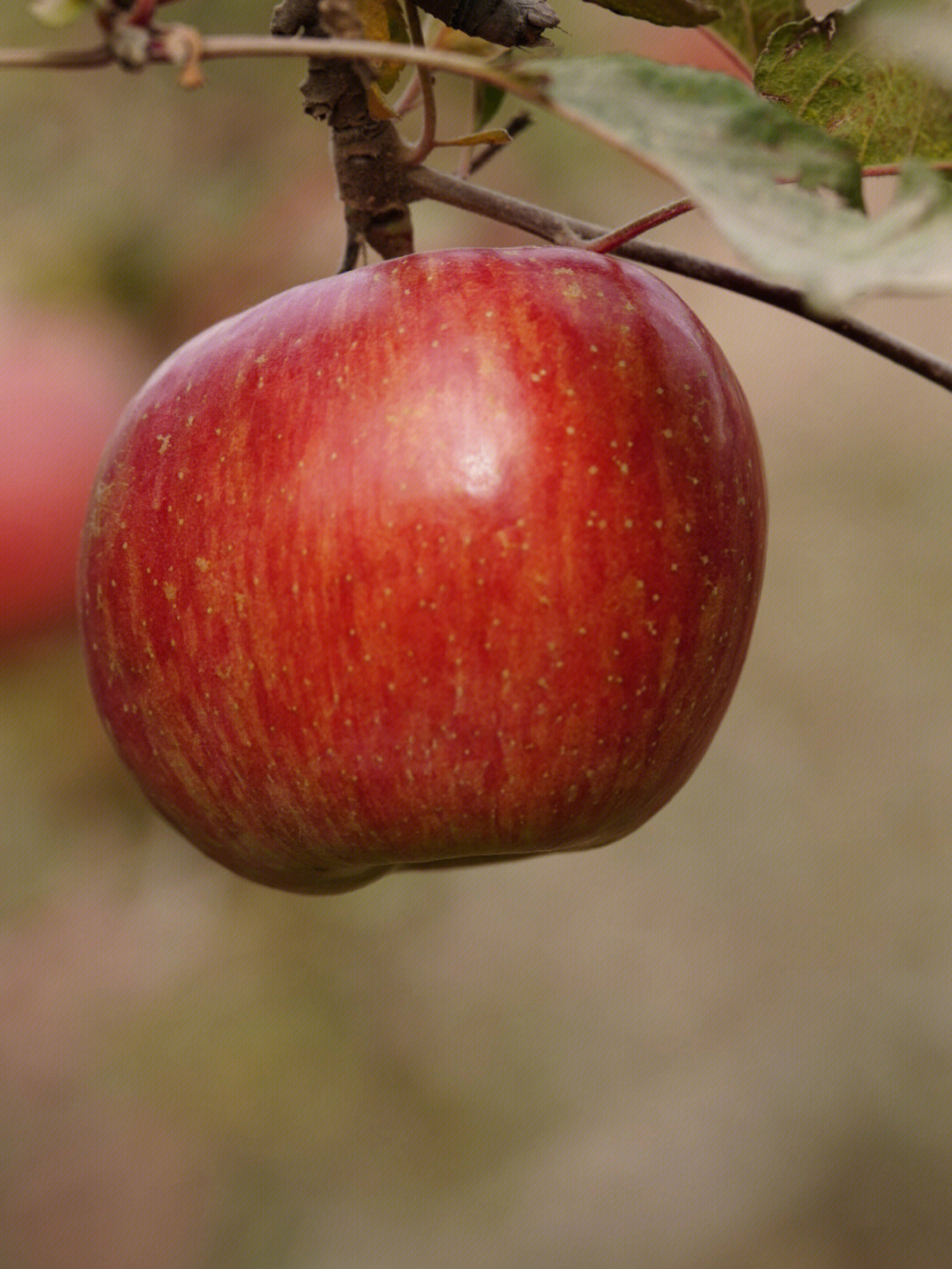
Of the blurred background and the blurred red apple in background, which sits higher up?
the blurred red apple in background

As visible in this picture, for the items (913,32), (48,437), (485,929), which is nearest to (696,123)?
(913,32)

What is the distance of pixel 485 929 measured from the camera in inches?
77.0

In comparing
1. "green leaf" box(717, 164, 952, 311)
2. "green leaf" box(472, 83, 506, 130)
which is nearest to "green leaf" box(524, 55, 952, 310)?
"green leaf" box(717, 164, 952, 311)

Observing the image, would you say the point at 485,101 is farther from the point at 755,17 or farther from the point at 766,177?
the point at 766,177

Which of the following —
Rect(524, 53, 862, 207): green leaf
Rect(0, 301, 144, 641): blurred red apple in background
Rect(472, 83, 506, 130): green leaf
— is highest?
Rect(524, 53, 862, 207): green leaf

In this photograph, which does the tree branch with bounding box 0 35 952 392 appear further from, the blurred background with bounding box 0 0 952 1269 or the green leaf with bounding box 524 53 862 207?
the blurred background with bounding box 0 0 952 1269

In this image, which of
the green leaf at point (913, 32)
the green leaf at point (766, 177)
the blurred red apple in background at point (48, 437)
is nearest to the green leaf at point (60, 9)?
the green leaf at point (766, 177)

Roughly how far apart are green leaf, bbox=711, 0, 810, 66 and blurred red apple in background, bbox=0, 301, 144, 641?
699 mm

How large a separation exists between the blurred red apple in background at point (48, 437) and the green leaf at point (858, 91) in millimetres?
764

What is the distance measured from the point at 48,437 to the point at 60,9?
2.77 feet

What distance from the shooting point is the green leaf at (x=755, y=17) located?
515 millimetres

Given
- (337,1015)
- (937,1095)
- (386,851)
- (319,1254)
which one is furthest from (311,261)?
(937,1095)

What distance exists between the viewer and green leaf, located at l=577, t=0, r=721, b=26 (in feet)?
1.40

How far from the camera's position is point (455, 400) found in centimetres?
43
